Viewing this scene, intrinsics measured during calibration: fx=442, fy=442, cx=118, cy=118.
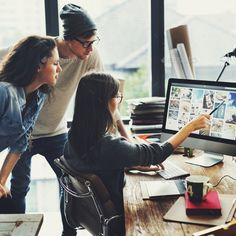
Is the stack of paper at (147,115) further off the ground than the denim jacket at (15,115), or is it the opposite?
the denim jacket at (15,115)

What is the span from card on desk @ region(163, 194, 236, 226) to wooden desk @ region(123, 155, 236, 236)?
0.02 meters

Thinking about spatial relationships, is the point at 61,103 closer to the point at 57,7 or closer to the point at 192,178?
the point at 57,7

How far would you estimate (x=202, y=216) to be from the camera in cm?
152

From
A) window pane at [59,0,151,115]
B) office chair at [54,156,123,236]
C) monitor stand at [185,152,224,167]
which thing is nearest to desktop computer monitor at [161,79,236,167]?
monitor stand at [185,152,224,167]

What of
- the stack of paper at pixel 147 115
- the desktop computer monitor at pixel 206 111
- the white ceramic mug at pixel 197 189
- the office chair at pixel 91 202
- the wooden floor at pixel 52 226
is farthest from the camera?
the wooden floor at pixel 52 226

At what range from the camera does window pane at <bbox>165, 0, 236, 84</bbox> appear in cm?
293

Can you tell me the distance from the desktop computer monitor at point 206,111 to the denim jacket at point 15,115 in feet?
2.20

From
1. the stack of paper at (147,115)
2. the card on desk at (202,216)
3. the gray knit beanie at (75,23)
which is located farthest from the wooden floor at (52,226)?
the card on desk at (202,216)

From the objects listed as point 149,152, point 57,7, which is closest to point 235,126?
point 149,152

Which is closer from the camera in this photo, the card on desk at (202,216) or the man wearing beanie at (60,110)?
the card on desk at (202,216)

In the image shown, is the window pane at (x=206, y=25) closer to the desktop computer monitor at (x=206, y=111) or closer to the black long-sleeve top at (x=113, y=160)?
the desktop computer monitor at (x=206, y=111)

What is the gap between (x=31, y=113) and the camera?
2.17 m

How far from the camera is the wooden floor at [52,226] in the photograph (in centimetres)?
289

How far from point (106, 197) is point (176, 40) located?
122 cm
